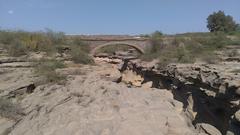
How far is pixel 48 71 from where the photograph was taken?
25.1m

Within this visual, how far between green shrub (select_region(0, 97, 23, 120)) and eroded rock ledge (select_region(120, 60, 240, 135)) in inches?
318

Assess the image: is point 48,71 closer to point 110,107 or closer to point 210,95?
point 110,107

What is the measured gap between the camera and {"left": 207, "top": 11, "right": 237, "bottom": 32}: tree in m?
62.0

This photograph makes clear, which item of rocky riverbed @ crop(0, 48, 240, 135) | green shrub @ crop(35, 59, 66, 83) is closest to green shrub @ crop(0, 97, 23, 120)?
rocky riverbed @ crop(0, 48, 240, 135)

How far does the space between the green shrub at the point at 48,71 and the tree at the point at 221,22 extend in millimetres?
40777

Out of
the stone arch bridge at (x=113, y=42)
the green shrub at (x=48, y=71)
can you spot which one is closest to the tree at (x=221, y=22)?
the stone arch bridge at (x=113, y=42)

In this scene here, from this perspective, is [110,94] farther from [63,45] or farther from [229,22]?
[229,22]

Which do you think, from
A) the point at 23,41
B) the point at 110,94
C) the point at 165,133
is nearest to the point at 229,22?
the point at 23,41

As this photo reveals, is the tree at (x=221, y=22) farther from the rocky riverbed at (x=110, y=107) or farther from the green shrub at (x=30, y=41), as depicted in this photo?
the rocky riverbed at (x=110, y=107)

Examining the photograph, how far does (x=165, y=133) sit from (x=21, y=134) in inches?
221

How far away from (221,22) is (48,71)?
45042mm

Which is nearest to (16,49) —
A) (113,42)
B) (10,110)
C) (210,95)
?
(10,110)

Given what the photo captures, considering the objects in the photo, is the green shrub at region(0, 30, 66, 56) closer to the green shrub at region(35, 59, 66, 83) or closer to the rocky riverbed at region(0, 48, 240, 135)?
the green shrub at region(35, 59, 66, 83)

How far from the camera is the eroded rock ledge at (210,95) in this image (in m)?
15.5
